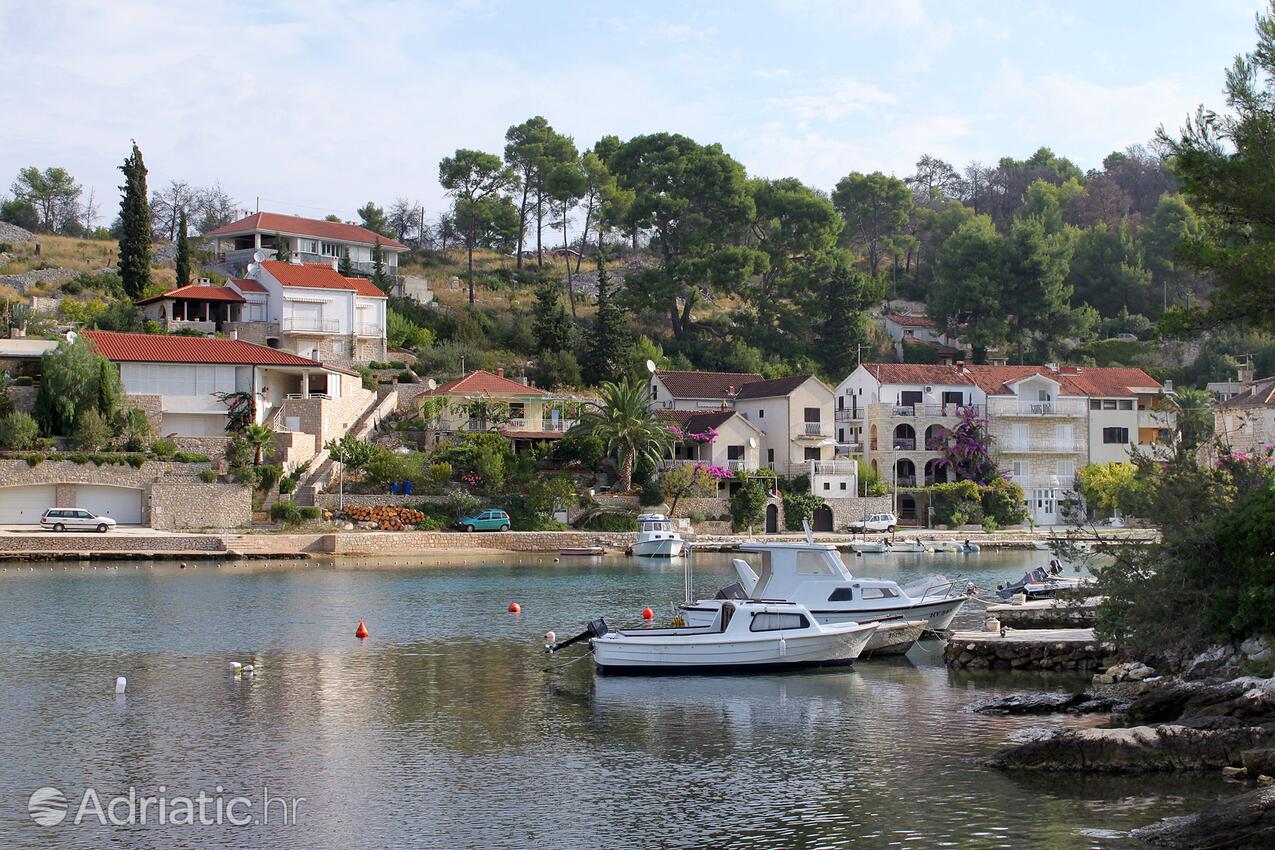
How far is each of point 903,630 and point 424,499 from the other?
1423 inches

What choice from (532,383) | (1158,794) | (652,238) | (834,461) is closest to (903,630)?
(1158,794)

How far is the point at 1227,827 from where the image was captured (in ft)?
52.3

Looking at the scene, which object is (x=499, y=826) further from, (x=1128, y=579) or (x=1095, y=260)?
(x=1095, y=260)

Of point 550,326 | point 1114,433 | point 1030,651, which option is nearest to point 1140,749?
point 1030,651

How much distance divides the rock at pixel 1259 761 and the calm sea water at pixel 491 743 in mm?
581

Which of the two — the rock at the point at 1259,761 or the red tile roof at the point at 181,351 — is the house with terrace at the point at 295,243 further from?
the rock at the point at 1259,761

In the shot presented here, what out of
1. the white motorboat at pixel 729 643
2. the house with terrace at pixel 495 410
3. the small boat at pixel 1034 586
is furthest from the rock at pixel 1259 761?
the house with terrace at pixel 495 410

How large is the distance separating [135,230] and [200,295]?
873 cm

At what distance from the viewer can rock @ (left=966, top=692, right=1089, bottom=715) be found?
2456 centimetres

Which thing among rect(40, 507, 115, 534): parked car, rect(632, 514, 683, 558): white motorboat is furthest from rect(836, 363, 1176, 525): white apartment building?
rect(40, 507, 115, 534): parked car

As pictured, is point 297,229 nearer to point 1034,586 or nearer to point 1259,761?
point 1034,586

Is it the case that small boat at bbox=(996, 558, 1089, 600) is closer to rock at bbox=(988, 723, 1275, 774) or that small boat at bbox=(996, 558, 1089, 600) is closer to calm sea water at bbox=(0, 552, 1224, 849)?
calm sea water at bbox=(0, 552, 1224, 849)

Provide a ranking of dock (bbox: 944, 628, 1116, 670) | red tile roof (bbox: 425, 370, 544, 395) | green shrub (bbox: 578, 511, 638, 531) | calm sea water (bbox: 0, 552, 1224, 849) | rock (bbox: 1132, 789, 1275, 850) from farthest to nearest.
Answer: red tile roof (bbox: 425, 370, 544, 395)
green shrub (bbox: 578, 511, 638, 531)
dock (bbox: 944, 628, 1116, 670)
calm sea water (bbox: 0, 552, 1224, 849)
rock (bbox: 1132, 789, 1275, 850)

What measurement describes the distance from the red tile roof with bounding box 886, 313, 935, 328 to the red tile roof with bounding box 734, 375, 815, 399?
24.7m
